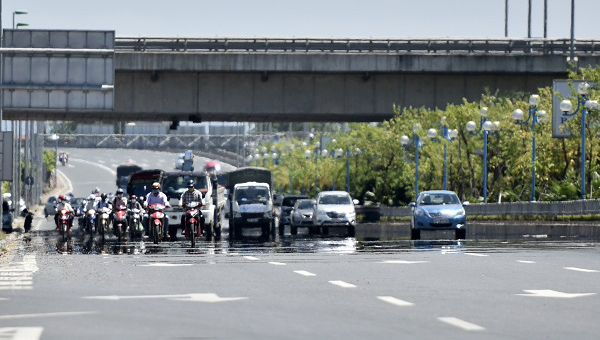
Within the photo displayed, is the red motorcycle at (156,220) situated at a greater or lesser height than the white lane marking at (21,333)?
greater

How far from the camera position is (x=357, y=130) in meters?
97.5

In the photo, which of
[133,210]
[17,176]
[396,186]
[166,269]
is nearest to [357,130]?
[396,186]

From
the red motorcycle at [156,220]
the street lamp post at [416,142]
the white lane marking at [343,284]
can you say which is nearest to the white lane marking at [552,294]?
the white lane marking at [343,284]

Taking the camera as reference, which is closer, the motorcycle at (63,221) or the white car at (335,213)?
the motorcycle at (63,221)

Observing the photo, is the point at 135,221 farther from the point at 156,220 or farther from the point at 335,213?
the point at 335,213

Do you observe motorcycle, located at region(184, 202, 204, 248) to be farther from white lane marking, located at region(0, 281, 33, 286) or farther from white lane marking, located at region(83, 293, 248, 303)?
white lane marking, located at region(83, 293, 248, 303)

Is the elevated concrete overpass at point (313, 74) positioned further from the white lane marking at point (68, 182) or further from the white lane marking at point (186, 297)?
the white lane marking at point (68, 182)

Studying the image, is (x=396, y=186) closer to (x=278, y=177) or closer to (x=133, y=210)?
(x=133, y=210)

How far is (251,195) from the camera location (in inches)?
2165

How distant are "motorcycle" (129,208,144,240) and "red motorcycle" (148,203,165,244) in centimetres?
691

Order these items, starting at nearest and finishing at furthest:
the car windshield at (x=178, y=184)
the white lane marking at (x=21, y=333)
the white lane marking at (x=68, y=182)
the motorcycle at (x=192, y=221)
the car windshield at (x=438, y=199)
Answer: the white lane marking at (x=21, y=333), the motorcycle at (x=192, y=221), the car windshield at (x=438, y=199), the car windshield at (x=178, y=184), the white lane marking at (x=68, y=182)

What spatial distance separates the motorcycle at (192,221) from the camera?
39.3 m

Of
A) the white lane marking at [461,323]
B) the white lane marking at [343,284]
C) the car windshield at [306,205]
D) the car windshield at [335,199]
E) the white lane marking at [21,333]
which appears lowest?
the white lane marking at [21,333]

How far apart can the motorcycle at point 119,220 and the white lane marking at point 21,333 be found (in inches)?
1311
